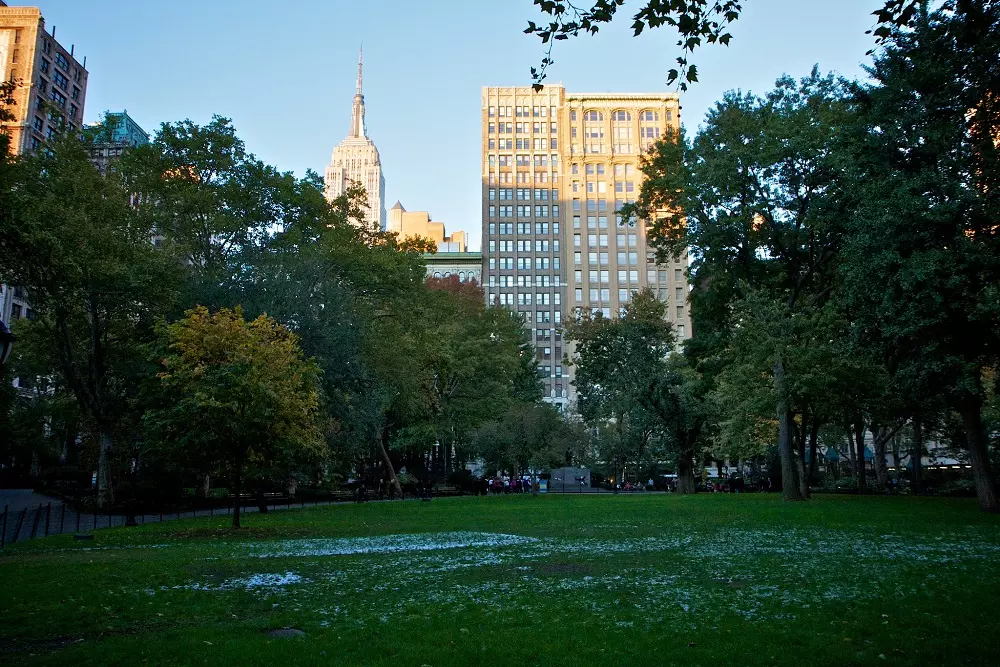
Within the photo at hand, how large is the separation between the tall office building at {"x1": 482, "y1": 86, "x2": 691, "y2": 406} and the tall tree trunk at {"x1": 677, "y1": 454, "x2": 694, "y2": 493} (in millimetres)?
86443

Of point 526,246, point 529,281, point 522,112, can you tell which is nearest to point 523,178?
point 526,246

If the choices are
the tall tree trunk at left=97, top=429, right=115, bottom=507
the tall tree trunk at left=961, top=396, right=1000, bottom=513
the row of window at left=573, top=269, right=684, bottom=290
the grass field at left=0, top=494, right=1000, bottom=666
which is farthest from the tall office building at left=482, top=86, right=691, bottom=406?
the grass field at left=0, top=494, right=1000, bottom=666

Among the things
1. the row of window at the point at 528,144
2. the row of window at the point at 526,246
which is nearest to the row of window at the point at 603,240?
the row of window at the point at 526,246

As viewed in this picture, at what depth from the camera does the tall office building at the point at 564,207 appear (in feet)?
480

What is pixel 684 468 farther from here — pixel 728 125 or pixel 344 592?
pixel 344 592

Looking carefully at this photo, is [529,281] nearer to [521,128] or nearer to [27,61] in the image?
[521,128]

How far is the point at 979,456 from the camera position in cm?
2825

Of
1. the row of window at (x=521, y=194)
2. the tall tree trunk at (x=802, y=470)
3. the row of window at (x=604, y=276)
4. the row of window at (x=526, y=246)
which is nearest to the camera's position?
the tall tree trunk at (x=802, y=470)

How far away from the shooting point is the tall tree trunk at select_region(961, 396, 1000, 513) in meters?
27.3

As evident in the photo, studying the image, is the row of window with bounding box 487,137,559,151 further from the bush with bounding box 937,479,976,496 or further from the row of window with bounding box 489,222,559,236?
the bush with bounding box 937,479,976,496

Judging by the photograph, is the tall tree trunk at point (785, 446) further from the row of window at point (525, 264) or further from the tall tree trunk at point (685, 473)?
the row of window at point (525, 264)

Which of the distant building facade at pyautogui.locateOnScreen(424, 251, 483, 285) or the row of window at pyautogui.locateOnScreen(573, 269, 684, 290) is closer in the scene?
the row of window at pyautogui.locateOnScreen(573, 269, 684, 290)

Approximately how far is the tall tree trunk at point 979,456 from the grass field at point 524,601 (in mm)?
9038

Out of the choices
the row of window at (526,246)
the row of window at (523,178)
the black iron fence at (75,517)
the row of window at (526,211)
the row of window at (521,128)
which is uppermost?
the row of window at (521,128)
